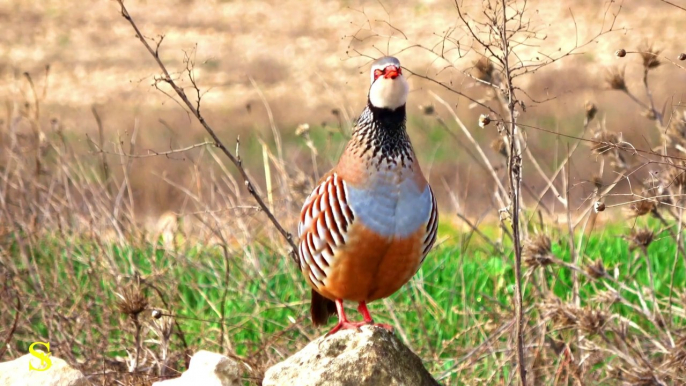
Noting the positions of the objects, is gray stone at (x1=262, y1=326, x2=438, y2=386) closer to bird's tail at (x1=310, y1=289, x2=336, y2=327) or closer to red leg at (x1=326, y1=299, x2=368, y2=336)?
red leg at (x1=326, y1=299, x2=368, y2=336)

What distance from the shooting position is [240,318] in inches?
198

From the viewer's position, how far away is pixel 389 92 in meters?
3.07

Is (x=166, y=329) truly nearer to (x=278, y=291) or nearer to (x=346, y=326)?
(x=346, y=326)

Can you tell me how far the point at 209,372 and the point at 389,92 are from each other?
101 cm

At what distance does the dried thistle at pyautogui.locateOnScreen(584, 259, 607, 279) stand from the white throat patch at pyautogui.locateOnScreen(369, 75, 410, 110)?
1.14 meters

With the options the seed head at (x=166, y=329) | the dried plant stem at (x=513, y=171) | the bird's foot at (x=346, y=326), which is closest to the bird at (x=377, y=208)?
the bird's foot at (x=346, y=326)

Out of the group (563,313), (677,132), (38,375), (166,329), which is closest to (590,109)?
(677,132)

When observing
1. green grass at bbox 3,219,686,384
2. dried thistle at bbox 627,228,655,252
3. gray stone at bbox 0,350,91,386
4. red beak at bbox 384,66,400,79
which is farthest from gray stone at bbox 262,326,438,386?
green grass at bbox 3,219,686,384

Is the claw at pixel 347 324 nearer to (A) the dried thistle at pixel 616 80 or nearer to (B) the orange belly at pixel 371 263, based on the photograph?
(B) the orange belly at pixel 371 263

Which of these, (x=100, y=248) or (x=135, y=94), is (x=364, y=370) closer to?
(x=100, y=248)

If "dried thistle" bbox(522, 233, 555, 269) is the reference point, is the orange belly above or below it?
above

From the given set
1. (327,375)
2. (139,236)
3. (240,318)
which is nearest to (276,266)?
(240,318)

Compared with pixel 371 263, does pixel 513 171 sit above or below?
above

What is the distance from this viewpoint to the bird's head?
3.01 metres
